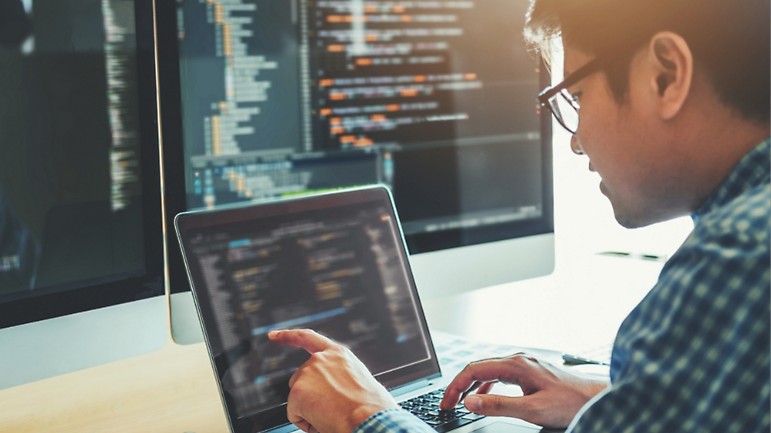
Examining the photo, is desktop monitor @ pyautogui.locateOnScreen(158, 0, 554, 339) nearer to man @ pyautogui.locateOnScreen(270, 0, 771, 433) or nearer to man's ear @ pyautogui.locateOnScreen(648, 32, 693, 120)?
man @ pyautogui.locateOnScreen(270, 0, 771, 433)

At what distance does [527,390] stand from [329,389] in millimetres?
229

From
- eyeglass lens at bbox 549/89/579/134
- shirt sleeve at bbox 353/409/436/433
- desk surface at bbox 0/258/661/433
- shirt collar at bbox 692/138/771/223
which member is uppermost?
eyeglass lens at bbox 549/89/579/134

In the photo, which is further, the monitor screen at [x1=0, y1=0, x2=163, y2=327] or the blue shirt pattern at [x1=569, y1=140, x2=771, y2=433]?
the monitor screen at [x1=0, y1=0, x2=163, y2=327]

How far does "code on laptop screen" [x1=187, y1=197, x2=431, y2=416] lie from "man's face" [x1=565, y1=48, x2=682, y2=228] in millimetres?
293

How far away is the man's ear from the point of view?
735 mm

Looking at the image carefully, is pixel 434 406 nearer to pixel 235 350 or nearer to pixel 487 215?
pixel 235 350

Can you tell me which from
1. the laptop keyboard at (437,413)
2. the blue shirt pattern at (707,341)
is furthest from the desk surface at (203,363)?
the blue shirt pattern at (707,341)

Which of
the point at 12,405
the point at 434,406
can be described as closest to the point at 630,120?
the point at 434,406

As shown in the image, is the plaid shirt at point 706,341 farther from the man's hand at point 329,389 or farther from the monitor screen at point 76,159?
the monitor screen at point 76,159

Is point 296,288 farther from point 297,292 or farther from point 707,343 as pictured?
point 707,343

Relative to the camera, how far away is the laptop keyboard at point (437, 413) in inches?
A: 37.4

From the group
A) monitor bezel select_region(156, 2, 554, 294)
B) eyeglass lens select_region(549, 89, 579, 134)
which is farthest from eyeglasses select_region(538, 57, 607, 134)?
monitor bezel select_region(156, 2, 554, 294)

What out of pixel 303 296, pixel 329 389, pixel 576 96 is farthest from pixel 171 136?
pixel 576 96

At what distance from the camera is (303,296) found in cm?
100
